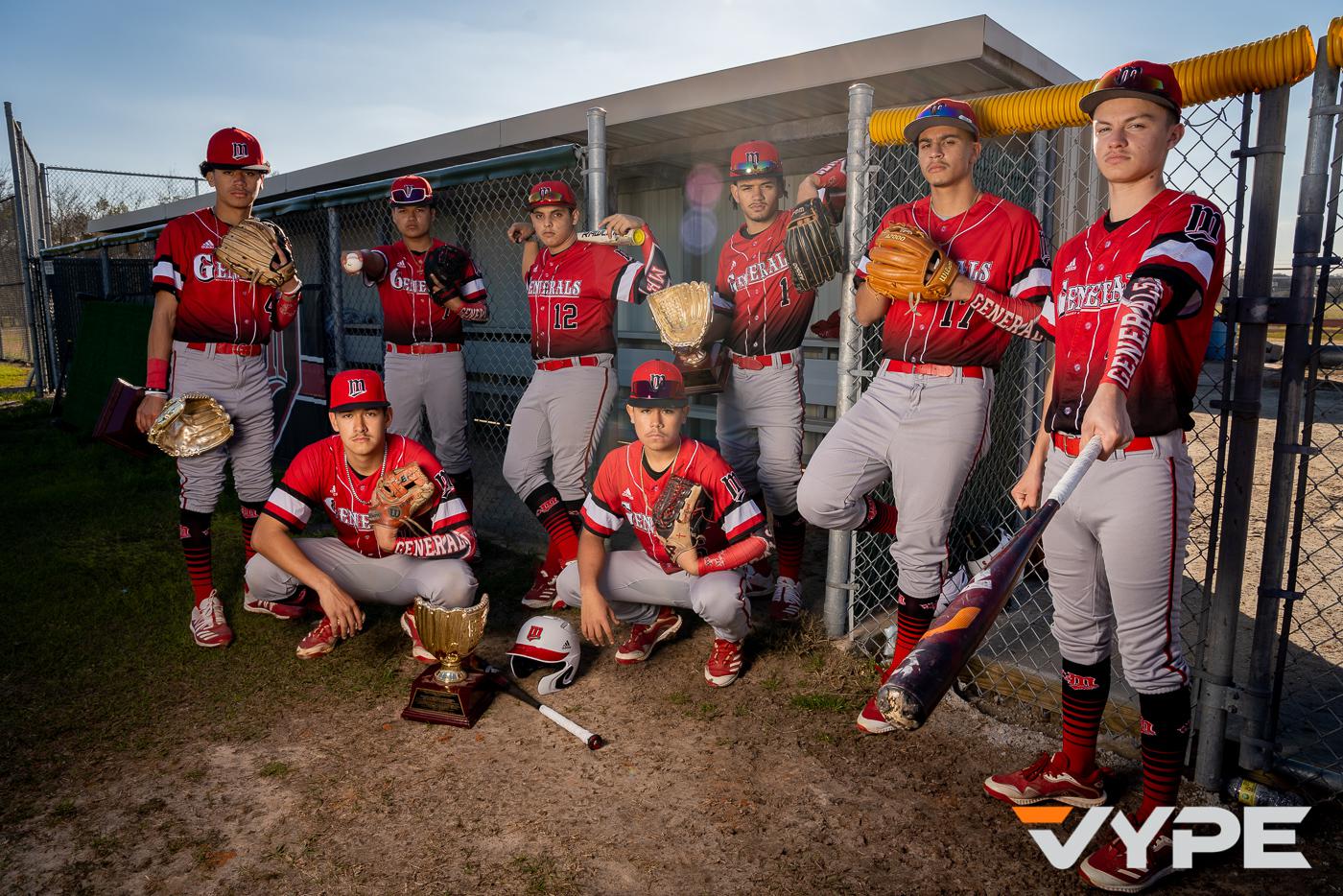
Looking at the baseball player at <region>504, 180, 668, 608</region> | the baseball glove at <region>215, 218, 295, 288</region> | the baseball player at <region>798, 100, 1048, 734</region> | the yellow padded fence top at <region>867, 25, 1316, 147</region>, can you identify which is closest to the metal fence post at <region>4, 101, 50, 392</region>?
the baseball glove at <region>215, 218, 295, 288</region>

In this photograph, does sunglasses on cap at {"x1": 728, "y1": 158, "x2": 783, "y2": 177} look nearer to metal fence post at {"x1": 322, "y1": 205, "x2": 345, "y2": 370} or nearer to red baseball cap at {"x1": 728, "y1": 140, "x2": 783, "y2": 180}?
red baseball cap at {"x1": 728, "y1": 140, "x2": 783, "y2": 180}

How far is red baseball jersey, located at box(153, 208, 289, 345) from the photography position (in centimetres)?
402

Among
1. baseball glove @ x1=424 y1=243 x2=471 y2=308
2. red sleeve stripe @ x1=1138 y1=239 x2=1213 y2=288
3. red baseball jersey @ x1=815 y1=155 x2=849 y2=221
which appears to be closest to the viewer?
red sleeve stripe @ x1=1138 y1=239 x2=1213 y2=288

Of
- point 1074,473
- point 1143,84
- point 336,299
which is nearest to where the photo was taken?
point 1074,473

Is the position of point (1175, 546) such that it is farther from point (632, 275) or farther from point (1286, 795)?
point (632, 275)

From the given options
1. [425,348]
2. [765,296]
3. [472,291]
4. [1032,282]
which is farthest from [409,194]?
[1032,282]

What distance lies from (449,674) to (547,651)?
42 cm

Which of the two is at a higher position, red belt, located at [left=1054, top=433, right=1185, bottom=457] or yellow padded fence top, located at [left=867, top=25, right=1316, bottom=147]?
yellow padded fence top, located at [left=867, top=25, right=1316, bottom=147]

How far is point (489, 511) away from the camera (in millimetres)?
6578

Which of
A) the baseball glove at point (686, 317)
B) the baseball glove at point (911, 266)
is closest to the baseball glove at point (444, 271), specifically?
the baseball glove at point (686, 317)

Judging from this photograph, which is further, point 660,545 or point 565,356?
point 565,356

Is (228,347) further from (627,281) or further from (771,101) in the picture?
(771,101)

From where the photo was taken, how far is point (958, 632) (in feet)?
5.30

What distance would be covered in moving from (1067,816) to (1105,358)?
1418 millimetres
